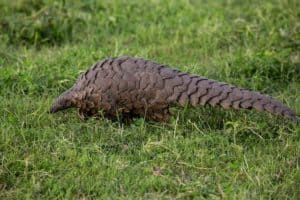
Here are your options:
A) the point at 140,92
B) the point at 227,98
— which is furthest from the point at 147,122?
the point at 227,98

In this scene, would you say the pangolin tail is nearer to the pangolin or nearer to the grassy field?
the pangolin

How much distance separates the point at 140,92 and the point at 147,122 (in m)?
0.20

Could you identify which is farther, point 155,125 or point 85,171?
point 155,125

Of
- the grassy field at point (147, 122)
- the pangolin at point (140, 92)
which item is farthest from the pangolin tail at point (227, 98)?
the grassy field at point (147, 122)

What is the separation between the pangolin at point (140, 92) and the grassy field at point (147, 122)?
3.7 inches

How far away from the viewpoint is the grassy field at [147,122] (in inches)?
129

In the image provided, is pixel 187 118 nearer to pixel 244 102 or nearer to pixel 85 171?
pixel 244 102

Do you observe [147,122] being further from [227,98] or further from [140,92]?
[227,98]

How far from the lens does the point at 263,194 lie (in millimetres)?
3148

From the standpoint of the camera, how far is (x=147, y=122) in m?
3.90

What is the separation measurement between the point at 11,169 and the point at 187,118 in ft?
3.66

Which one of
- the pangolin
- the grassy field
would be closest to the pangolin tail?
the pangolin

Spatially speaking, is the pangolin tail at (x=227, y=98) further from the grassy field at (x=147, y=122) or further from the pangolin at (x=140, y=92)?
the grassy field at (x=147, y=122)

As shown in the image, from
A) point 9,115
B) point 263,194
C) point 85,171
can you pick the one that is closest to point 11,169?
point 85,171
